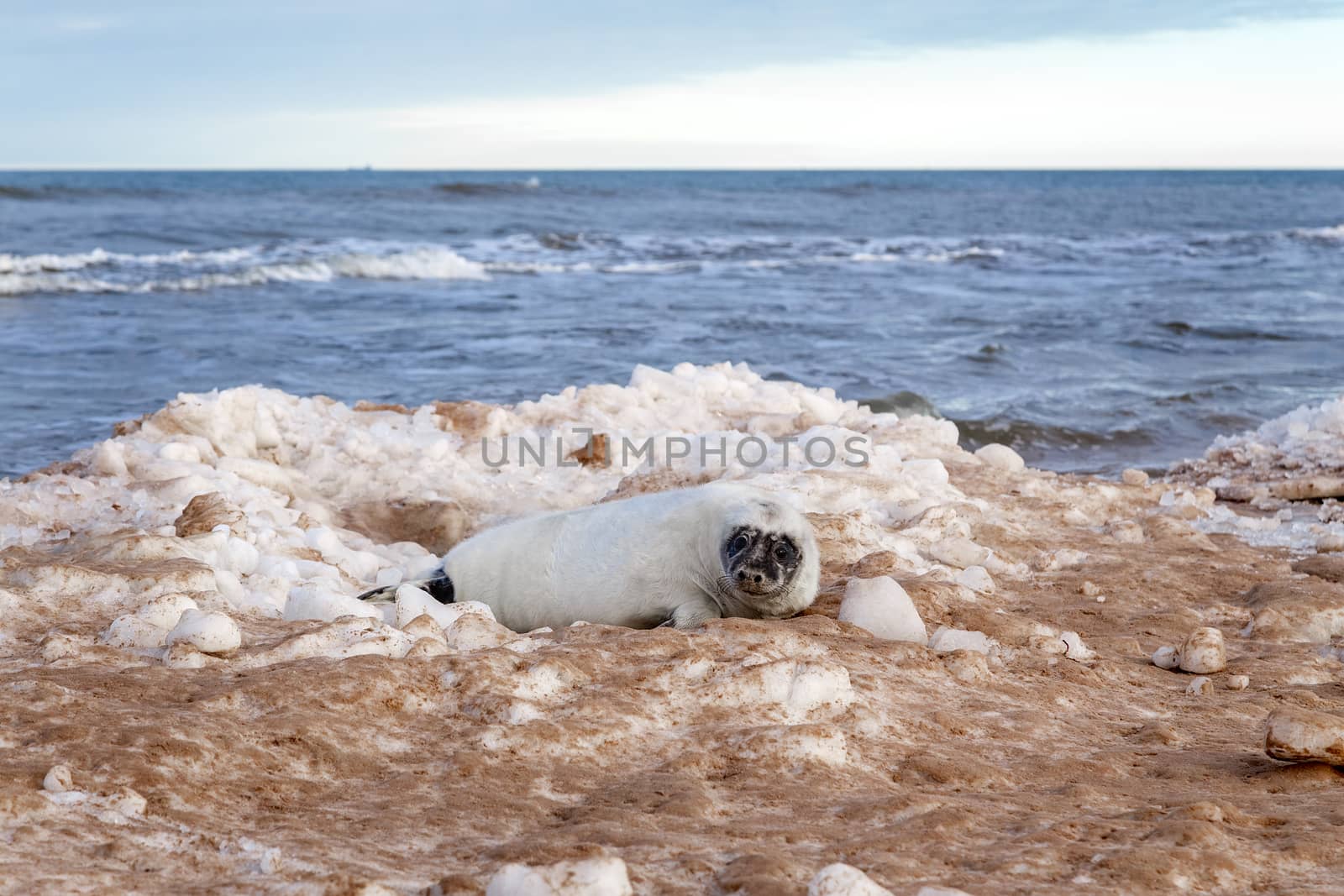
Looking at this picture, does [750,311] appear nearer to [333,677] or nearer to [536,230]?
[333,677]

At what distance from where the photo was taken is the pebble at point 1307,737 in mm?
2863

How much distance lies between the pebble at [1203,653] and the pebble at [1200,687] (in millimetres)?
157

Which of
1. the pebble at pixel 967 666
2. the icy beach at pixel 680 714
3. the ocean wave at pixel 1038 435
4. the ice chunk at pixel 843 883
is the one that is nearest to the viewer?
the ice chunk at pixel 843 883

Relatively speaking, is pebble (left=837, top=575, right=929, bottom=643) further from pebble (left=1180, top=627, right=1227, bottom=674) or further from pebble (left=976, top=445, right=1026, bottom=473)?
pebble (left=976, top=445, right=1026, bottom=473)

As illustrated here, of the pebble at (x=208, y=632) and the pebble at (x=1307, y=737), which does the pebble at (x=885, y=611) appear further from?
the pebble at (x=208, y=632)

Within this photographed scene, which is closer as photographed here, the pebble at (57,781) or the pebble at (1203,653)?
the pebble at (57,781)

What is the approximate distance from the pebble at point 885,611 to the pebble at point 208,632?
2.01 metres

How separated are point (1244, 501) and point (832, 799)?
5626 mm

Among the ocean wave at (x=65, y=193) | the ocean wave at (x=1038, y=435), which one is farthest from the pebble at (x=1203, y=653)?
the ocean wave at (x=65, y=193)

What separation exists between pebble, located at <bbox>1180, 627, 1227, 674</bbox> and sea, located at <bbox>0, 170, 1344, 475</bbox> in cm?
532

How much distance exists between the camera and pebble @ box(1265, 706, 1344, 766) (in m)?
2.86

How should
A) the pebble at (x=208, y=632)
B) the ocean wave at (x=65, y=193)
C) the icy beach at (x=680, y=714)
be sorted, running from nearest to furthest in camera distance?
1. the icy beach at (x=680, y=714)
2. the pebble at (x=208, y=632)
3. the ocean wave at (x=65, y=193)

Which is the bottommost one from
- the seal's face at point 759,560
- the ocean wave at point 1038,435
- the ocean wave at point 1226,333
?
the ocean wave at point 1038,435

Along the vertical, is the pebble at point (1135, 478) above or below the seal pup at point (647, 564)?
below
